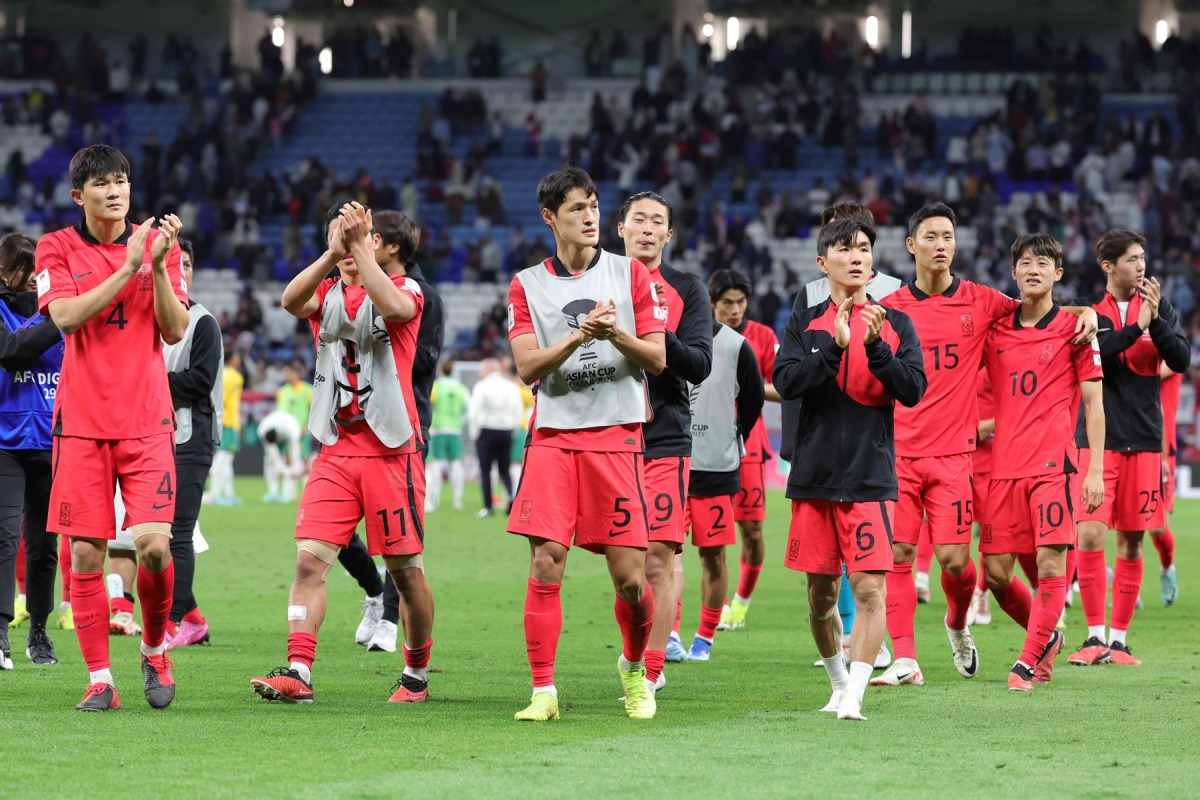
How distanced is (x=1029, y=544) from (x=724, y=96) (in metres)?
33.2

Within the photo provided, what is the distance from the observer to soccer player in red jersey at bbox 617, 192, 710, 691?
7.77 m

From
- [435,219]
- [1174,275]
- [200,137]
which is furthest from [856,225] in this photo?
[200,137]

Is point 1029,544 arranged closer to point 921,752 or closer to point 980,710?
point 980,710

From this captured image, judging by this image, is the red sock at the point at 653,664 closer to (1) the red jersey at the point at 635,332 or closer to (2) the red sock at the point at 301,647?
(1) the red jersey at the point at 635,332

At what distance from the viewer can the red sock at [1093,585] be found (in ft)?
31.7

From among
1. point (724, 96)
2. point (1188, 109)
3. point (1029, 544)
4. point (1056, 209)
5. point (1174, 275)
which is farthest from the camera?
point (724, 96)

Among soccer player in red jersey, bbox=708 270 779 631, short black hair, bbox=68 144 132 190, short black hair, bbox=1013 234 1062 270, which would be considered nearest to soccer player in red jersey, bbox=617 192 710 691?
soccer player in red jersey, bbox=708 270 779 631

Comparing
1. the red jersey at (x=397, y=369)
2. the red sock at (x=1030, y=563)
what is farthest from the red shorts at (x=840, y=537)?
the red jersey at (x=397, y=369)

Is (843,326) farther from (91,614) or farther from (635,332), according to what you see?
(91,614)

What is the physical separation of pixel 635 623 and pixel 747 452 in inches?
156

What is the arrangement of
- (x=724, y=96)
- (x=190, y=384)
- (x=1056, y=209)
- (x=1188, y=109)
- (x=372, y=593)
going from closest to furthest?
(x=190, y=384), (x=372, y=593), (x=1056, y=209), (x=1188, y=109), (x=724, y=96)

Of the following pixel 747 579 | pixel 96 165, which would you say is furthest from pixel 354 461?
pixel 747 579

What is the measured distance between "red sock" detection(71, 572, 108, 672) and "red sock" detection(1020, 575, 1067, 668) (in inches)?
178

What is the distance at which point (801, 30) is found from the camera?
42656 mm
